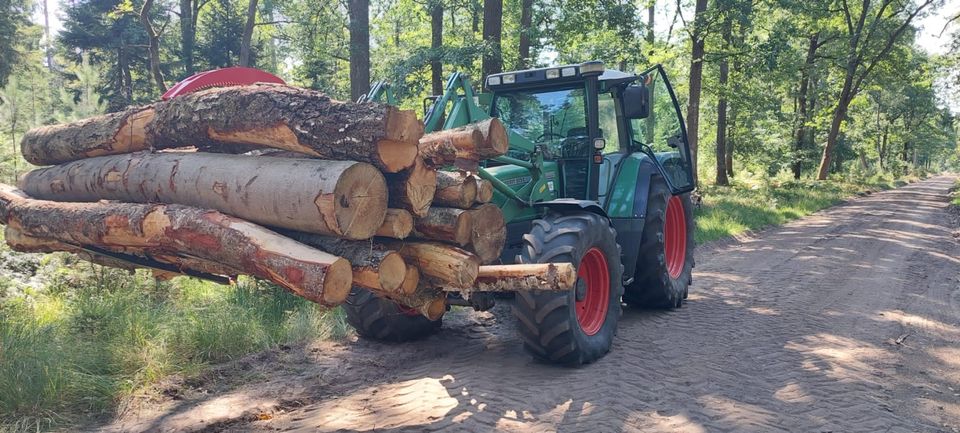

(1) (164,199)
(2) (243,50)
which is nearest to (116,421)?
(1) (164,199)

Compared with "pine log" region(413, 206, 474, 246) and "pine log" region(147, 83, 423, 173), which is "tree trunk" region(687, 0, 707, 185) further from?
"pine log" region(147, 83, 423, 173)

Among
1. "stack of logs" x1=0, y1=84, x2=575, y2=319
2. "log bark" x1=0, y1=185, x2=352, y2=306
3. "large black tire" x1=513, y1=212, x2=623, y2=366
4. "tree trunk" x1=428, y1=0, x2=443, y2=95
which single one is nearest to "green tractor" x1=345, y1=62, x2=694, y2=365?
Answer: "large black tire" x1=513, y1=212, x2=623, y2=366


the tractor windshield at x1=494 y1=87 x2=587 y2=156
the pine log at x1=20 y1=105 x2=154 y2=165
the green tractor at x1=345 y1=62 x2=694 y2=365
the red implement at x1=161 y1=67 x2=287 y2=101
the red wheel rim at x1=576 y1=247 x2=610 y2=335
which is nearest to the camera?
the pine log at x1=20 y1=105 x2=154 y2=165

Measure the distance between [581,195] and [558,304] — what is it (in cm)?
203

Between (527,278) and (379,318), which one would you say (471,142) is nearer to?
(527,278)

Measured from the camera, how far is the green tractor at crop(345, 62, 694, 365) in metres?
4.95

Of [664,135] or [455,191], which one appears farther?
[664,135]

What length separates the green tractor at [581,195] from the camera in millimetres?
4953

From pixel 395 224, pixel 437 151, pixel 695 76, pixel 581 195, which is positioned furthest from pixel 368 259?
pixel 695 76

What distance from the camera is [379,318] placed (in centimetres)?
562

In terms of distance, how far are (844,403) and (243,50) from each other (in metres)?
14.3

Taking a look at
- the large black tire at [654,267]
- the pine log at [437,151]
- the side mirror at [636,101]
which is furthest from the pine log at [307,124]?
the large black tire at [654,267]

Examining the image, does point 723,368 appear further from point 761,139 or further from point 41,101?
point 761,139

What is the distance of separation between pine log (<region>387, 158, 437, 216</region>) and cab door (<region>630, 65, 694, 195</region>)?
3.63m
